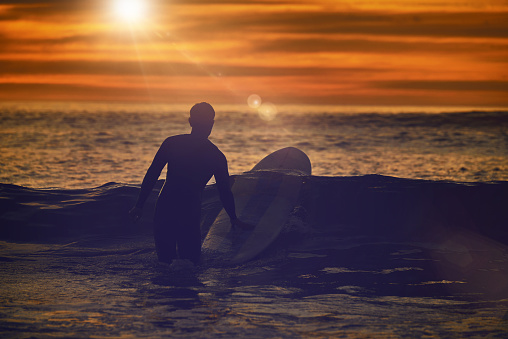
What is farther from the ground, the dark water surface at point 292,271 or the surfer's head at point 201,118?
the surfer's head at point 201,118

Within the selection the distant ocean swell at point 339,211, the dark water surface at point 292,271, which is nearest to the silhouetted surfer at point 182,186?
the dark water surface at point 292,271

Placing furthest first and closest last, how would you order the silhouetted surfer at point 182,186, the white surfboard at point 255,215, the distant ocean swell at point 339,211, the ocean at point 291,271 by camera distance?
the distant ocean swell at point 339,211 < the white surfboard at point 255,215 < the silhouetted surfer at point 182,186 < the ocean at point 291,271

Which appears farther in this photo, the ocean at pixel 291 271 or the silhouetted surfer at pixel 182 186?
the silhouetted surfer at pixel 182 186

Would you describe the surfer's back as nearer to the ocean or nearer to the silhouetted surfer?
the silhouetted surfer

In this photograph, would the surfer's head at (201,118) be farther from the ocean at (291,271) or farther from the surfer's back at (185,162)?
the ocean at (291,271)

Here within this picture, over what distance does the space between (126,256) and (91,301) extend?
2.34m

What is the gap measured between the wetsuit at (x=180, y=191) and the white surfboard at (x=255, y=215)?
956 mm

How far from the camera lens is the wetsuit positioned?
7016 millimetres

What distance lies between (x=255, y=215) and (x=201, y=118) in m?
2.24

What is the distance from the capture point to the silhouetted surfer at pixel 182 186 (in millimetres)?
7016

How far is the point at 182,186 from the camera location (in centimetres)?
707

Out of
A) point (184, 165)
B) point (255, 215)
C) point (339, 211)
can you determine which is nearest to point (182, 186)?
point (184, 165)

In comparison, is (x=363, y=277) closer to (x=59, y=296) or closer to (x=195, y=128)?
(x=195, y=128)

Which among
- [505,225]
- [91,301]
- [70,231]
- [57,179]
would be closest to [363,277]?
[91,301]
